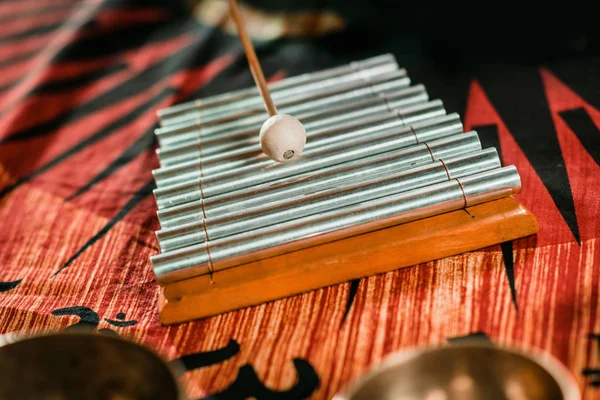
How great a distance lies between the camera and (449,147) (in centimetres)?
93

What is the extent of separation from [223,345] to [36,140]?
85cm

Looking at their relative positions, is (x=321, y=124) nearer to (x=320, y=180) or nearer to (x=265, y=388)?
(x=320, y=180)

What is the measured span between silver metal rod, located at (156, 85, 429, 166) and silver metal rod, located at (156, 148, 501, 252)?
A: 0.18 meters

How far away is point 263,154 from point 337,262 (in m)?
0.26

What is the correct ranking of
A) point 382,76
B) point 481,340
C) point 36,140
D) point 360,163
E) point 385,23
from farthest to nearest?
point 385,23, point 36,140, point 382,76, point 360,163, point 481,340

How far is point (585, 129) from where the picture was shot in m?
1.08

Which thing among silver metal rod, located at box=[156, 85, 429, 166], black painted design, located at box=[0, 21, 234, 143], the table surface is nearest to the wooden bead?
silver metal rod, located at box=[156, 85, 429, 166]

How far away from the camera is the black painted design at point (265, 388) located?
70 centimetres

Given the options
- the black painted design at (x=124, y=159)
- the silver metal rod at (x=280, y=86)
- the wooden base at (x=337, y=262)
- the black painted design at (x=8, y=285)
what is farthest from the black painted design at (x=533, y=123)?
the black painted design at (x=8, y=285)

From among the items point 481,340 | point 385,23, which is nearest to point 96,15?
point 385,23

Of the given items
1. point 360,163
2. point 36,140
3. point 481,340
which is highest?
point 36,140

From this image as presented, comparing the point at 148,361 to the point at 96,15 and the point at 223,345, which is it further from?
the point at 96,15

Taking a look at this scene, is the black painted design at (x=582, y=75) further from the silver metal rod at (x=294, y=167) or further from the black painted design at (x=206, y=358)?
the black painted design at (x=206, y=358)

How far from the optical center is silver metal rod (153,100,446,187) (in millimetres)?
987
